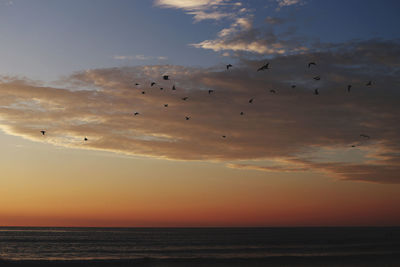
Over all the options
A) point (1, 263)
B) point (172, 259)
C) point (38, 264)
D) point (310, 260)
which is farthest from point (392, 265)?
point (1, 263)

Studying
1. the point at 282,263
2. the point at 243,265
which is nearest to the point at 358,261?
the point at 282,263

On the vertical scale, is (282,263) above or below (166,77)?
below

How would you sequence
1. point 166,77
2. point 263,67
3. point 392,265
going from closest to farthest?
point 263,67 < point 166,77 < point 392,265

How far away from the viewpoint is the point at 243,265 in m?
50.1

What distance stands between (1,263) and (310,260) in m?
40.7

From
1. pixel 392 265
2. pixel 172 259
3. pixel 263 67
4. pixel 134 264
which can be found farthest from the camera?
pixel 172 259

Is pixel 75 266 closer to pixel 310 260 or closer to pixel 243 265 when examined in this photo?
pixel 243 265

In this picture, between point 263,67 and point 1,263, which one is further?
point 1,263

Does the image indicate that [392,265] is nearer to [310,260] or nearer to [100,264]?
[310,260]

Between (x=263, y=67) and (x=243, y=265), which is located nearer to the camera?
(x=263, y=67)

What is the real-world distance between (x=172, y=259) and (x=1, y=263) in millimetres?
22423

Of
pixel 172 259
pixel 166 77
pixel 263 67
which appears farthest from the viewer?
pixel 172 259

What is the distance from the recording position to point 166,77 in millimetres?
32688

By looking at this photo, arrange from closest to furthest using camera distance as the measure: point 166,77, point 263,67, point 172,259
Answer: point 263,67, point 166,77, point 172,259
